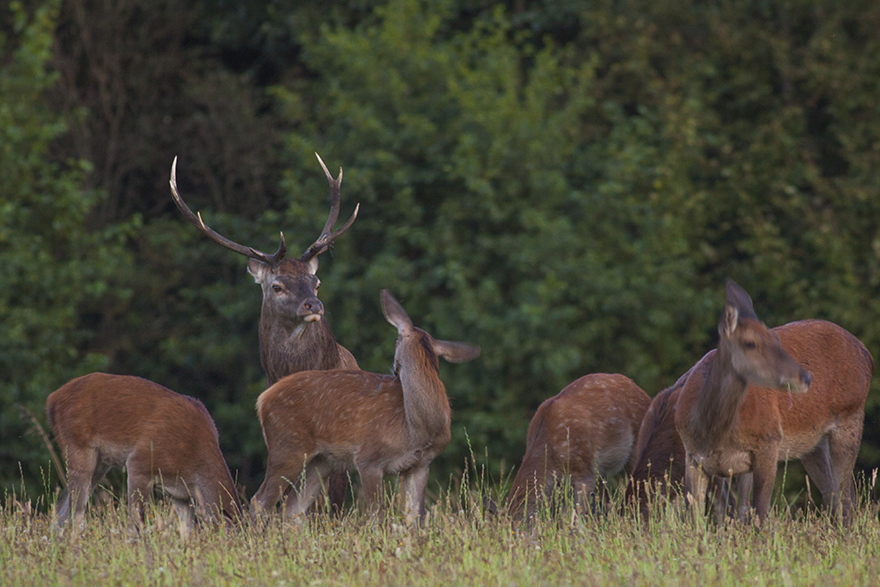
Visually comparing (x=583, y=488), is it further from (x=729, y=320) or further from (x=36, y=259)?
(x=36, y=259)

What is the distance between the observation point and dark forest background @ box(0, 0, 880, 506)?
48.1 ft

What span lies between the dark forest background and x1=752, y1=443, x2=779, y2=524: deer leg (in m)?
7.28

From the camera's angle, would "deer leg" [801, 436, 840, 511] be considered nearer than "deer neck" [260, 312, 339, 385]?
Yes

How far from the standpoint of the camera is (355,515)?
21.9 feet

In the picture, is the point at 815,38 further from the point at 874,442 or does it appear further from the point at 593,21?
the point at 874,442

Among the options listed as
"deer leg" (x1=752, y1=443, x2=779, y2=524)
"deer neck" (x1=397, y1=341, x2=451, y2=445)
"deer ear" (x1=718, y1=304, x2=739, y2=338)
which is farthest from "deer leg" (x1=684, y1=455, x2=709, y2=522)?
"deer neck" (x1=397, y1=341, x2=451, y2=445)

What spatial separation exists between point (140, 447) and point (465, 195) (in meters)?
8.29

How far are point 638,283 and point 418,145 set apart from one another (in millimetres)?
3106

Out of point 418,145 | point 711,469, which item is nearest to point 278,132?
point 418,145

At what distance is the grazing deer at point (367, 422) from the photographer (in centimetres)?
692

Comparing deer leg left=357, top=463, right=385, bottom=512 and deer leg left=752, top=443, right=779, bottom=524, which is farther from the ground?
deer leg left=752, top=443, right=779, bottom=524

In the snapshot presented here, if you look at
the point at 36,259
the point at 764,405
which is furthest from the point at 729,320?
the point at 36,259

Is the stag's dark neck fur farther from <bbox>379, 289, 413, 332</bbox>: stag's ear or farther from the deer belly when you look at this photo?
<bbox>379, 289, 413, 332</bbox>: stag's ear

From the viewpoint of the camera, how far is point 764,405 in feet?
21.3
